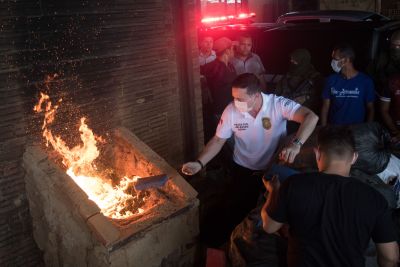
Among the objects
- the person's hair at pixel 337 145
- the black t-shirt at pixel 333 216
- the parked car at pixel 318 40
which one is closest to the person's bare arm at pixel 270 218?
the black t-shirt at pixel 333 216

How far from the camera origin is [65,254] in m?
4.04

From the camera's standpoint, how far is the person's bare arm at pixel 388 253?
8.04 ft

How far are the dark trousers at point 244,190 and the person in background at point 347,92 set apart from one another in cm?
170

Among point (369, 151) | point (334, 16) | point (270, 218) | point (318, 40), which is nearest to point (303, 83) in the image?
point (318, 40)

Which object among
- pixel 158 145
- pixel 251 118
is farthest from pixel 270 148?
pixel 158 145

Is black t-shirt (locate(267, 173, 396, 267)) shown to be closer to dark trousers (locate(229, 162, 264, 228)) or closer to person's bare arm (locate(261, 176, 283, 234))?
person's bare arm (locate(261, 176, 283, 234))

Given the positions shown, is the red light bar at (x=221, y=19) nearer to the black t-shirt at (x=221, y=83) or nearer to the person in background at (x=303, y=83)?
the black t-shirt at (x=221, y=83)

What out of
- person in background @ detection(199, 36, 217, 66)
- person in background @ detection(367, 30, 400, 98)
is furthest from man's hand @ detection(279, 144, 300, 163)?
person in background @ detection(199, 36, 217, 66)

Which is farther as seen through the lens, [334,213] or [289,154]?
[289,154]

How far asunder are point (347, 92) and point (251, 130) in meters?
1.77

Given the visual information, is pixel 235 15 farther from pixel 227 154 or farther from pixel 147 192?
pixel 147 192

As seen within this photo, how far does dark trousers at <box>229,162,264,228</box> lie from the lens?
173 inches

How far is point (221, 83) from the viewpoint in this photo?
6.20 m

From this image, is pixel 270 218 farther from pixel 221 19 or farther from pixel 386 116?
pixel 221 19
